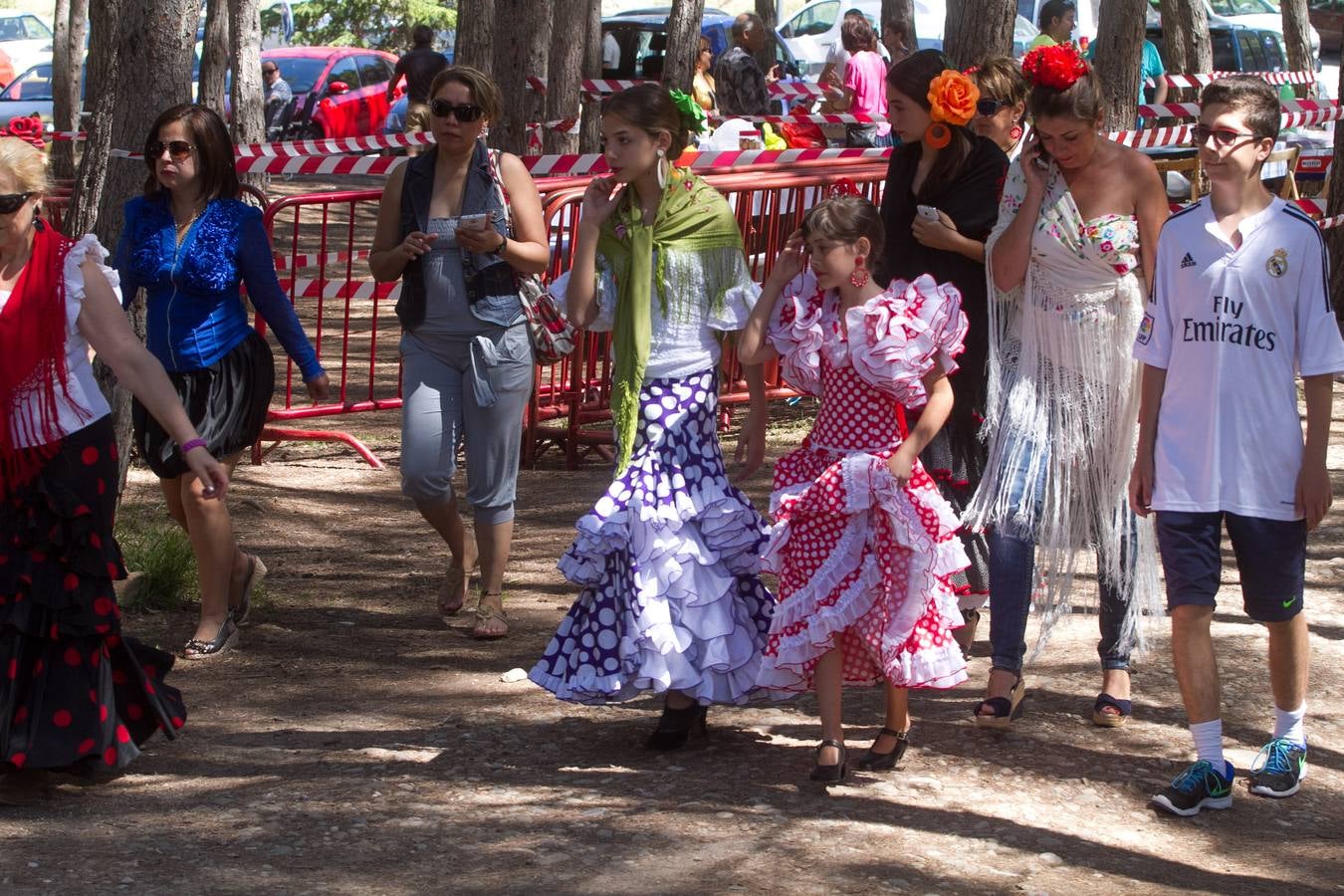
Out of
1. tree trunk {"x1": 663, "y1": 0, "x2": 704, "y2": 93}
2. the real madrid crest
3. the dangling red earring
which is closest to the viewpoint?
the real madrid crest

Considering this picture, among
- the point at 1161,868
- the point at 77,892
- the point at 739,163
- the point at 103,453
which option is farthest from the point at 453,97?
the point at 739,163

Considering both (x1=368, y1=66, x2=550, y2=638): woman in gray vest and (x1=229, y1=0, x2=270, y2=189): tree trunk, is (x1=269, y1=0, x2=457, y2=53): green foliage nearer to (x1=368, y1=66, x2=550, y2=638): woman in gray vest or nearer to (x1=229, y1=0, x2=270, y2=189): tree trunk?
(x1=229, y1=0, x2=270, y2=189): tree trunk

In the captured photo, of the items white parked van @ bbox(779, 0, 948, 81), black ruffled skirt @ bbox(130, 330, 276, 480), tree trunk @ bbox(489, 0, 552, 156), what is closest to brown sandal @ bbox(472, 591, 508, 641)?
black ruffled skirt @ bbox(130, 330, 276, 480)

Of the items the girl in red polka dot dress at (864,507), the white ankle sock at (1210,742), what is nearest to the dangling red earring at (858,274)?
the girl in red polka dot dress at (864,507)

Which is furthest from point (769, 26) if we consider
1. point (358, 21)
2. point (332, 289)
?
point (332, 289)

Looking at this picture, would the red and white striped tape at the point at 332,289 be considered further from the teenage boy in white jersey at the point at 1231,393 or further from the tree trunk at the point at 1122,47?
the tree trunk at the point at 1122,47

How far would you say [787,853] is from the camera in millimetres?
4301

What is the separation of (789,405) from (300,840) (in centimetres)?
631

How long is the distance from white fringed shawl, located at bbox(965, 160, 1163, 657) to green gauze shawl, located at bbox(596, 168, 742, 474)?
874mm

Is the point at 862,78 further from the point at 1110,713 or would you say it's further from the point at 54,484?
the point at 54,484

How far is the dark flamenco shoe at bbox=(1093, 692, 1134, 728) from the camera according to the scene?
17.5 feet

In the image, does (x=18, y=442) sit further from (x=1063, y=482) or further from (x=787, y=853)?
(x=1063, y=482)

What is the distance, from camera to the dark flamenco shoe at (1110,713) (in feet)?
17.5

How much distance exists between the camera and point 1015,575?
531 cm
